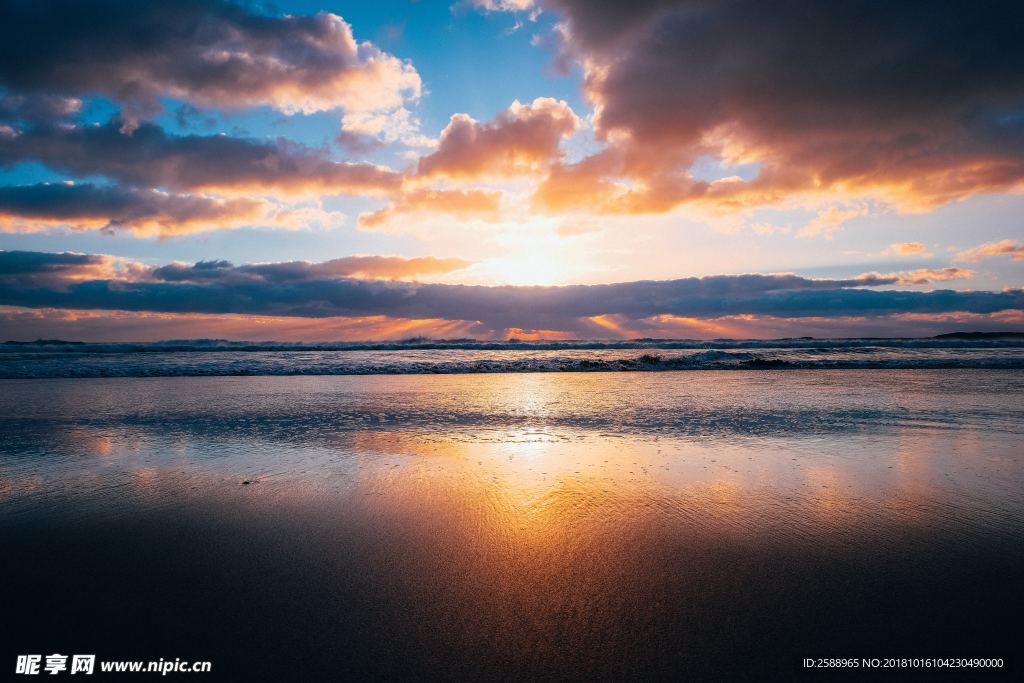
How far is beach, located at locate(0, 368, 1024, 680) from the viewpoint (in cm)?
221

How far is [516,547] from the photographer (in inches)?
127

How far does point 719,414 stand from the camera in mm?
8273

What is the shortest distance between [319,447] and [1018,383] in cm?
1761

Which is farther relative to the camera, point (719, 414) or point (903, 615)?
point (719, 414)

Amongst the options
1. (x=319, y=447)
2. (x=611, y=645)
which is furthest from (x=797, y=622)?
(x=319, y=447)

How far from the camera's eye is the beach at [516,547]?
86.9 inches

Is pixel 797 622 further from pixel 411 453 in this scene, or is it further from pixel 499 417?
pixel 499 417

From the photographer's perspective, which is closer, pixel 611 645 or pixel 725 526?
pixel 611 645

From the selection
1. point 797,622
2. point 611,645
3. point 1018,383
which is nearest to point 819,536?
point 797,622

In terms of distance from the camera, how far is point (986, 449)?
567 cm

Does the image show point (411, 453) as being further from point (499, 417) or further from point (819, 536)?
point (819, 536)

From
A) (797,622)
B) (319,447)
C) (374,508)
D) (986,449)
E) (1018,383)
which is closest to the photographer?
(797,622)

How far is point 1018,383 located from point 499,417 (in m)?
14.7

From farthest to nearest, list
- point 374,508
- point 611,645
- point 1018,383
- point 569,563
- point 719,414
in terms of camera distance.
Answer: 1. point 1018,383
2. point 719,414
3. point 374,508
4. point 569,563
5. point 611,645
